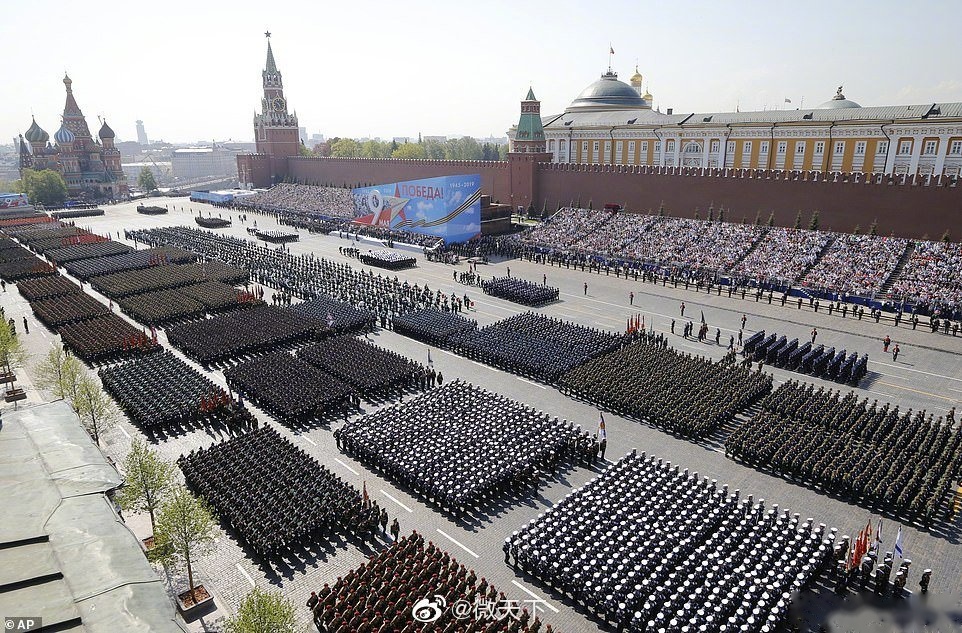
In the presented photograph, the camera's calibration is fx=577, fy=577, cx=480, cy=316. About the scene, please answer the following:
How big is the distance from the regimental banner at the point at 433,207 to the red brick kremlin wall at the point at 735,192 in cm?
1146

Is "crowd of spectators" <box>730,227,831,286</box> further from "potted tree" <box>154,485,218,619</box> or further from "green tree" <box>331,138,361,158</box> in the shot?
"green tree" <box>331,138,361,158</box>

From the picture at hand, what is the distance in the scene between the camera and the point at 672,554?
12.9 metres

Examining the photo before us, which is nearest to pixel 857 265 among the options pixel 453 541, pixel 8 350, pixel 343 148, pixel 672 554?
pixel 672 554

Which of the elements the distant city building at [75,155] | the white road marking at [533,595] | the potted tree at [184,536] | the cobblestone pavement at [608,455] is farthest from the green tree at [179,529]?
the distant city building at [75,155]

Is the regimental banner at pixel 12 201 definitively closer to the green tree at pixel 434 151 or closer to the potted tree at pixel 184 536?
the green tree at pixel 434 151

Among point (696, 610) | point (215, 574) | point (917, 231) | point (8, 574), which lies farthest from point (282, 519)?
point (917, 231)

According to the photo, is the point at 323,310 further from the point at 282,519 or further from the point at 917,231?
the point at 917,231

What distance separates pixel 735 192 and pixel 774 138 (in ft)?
33.8

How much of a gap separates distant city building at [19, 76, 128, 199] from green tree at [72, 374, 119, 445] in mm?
98324

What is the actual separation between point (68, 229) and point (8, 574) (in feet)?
219

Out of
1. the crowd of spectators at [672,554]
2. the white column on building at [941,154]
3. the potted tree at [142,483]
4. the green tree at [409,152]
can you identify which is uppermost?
the green tree at [409,152]

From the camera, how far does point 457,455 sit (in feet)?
57.2

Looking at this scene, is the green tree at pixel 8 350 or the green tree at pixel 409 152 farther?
the green tree at pixel 409 152

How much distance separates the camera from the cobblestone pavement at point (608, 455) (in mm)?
12719
